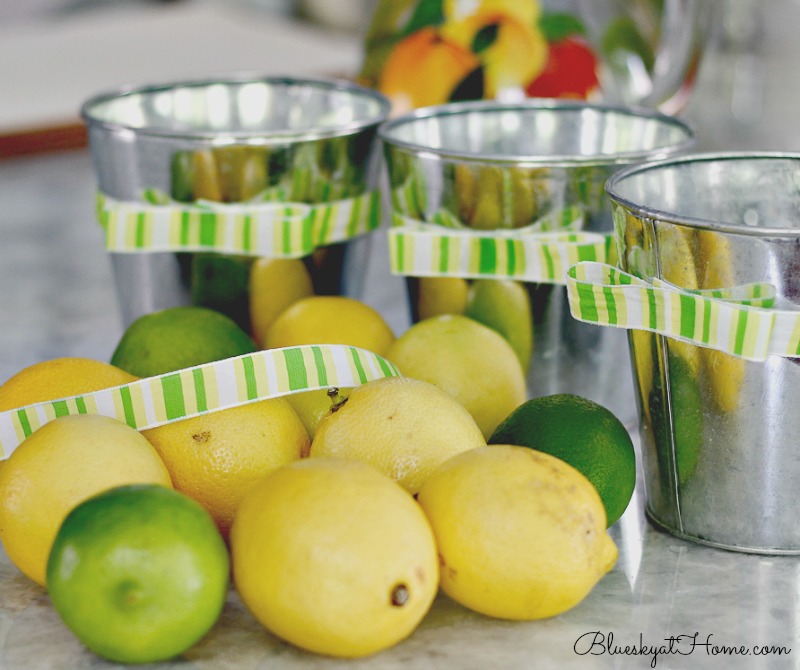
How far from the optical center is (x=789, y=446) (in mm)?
448

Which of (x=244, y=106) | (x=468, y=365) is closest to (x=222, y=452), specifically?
(x=468, y=365)

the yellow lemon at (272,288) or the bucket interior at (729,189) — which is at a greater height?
the bucket interior at (729,189)

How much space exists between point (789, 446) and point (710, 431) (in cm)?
3

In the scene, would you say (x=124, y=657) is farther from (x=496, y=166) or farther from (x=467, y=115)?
(x=467, y=115)

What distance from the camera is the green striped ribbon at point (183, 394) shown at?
48 centimetres

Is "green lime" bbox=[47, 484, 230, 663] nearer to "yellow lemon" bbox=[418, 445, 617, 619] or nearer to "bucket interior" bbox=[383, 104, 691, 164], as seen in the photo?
"yellow lemon" bbox=[418, 445, 617, 619]

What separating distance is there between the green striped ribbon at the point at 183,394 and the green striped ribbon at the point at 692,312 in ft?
0.42

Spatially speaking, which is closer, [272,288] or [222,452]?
[222,452]

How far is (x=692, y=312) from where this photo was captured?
0.44 m

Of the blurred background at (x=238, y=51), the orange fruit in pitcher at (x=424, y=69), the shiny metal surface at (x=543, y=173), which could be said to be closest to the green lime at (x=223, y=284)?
the shiny metal surface at (x=543, y=173)

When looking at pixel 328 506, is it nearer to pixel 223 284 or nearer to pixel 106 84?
pixel 223 284

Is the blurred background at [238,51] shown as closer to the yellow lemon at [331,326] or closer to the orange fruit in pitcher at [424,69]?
the orange fruit in pitcher at [424,69]

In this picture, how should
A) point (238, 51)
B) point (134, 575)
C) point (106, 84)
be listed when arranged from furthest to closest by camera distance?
point (238, 51), point (106, 84), point (134, 575)

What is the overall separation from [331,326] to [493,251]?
3.8 inches
